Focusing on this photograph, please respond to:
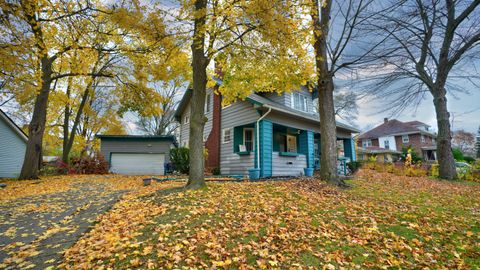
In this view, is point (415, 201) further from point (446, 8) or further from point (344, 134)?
point (344, 134)

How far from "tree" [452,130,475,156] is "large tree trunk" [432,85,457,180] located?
122ft

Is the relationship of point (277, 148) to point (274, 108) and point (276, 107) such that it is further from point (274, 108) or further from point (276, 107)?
point (274, 108)

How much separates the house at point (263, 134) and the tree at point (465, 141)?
36900 millimetres

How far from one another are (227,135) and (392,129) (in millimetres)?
35030

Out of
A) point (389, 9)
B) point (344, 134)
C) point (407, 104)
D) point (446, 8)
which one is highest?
point (446, 8)

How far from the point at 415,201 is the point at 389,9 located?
6983 mm

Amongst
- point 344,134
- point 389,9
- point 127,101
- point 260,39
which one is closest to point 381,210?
point 260,39

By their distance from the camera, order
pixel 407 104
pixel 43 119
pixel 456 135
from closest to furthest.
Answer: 1. pixel 43 119
2. pixel 407 104
3. pixel 456 135

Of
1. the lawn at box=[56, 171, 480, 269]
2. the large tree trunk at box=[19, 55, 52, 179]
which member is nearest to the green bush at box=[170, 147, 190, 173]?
the large tree trunk at box=[19, 55, 52, 179]

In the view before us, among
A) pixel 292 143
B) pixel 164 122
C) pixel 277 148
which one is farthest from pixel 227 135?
pixel 164 122

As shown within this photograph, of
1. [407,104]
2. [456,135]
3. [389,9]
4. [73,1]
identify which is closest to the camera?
[73,1]

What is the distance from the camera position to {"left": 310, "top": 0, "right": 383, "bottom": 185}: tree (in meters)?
7.62

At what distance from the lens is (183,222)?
3879 mm

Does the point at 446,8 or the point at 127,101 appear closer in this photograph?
the point at 446,8
